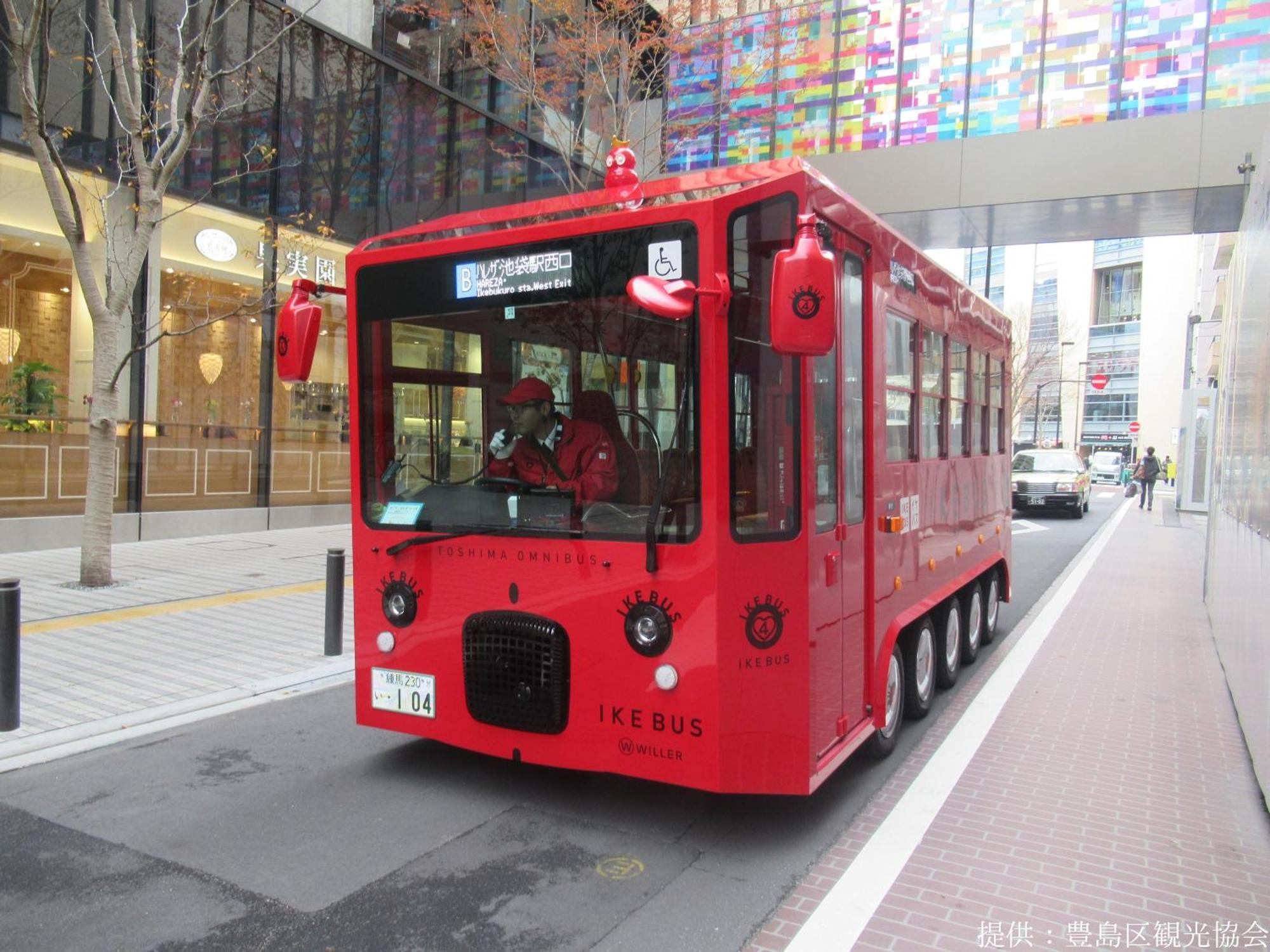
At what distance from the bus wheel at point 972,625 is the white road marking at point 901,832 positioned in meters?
0.24

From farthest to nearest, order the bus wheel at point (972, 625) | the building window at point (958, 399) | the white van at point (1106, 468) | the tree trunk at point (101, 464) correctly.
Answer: the white van at point (1106, 468) → the tree trunk at point (101, 464) → the bus wheel at point (972, 625) → the building window at point (958, 399)

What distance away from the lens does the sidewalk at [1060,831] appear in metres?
3.39

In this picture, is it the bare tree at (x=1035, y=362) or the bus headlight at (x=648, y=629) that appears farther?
the bare tree at (x=1035, y=362)

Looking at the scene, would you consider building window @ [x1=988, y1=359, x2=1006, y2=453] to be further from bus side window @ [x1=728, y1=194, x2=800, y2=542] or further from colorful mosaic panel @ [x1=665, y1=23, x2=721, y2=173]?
colorful mosaic panel @ [x1=665, y1=23, x2=721, y2=173]

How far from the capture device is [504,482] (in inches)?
171

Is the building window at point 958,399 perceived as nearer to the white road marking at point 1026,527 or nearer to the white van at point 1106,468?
the white road marking at point 1026,527

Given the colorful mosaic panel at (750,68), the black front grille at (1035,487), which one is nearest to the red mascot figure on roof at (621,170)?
the colorful mosaic panel at (750,68)

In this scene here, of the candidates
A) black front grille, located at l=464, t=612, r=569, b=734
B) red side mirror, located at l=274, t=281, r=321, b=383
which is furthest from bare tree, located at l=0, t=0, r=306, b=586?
black front grille, located at l=464, t=612, r=569, b=734

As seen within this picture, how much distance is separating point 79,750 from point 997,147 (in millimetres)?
18000

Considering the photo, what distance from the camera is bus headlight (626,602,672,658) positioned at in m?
3.83

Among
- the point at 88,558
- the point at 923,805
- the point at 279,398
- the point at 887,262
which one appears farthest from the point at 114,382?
the point at 923,805

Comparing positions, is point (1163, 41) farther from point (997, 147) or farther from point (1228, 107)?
point (997, 147)

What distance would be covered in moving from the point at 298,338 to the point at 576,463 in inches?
62.3

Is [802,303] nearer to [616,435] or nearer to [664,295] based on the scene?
[664,295]
